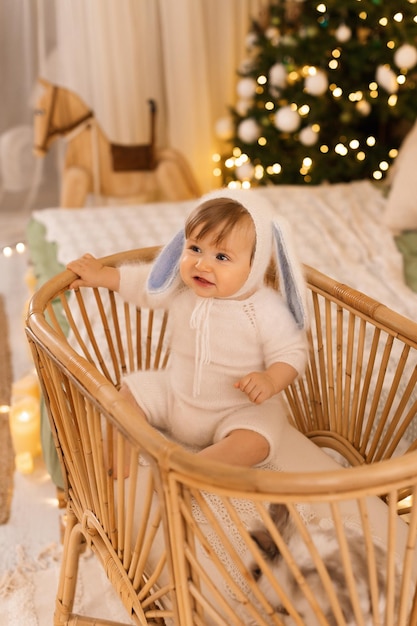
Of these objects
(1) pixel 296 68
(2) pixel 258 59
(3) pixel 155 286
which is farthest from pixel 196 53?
(3) pixel 155 286

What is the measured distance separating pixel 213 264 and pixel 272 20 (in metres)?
2.13

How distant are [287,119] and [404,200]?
2.64 ft

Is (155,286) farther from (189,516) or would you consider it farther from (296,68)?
(296,68)

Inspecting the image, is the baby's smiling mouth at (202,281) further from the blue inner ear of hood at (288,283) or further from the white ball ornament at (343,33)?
the white ball ornament at (343,33)

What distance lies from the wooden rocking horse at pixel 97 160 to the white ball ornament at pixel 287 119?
50 cm

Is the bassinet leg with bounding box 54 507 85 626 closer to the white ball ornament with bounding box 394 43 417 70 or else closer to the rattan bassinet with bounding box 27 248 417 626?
the rattan bassinet with bounding box 27 248 417 626

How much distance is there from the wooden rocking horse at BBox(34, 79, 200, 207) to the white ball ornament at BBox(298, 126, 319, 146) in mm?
560

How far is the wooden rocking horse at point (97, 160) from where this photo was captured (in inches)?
115

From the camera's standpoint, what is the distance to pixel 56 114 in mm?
2936

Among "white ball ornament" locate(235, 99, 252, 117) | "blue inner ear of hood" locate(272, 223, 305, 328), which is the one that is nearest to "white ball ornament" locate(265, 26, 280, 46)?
"white ball ornament" locate(235, 99, 252, 117)

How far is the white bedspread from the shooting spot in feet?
6.30

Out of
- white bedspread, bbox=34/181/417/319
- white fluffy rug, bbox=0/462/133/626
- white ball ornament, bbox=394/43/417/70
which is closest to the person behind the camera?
white fluffy rug, bbox=0/462/133/626

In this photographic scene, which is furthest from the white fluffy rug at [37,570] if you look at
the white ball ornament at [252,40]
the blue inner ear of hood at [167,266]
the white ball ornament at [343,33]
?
the white ball ornament at [252,40]

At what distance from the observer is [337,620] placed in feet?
2.57
